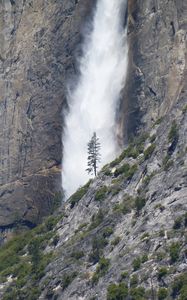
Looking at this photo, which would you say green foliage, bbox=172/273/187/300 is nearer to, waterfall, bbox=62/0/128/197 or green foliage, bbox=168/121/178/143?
green foliage, bbox=168/121/178/143

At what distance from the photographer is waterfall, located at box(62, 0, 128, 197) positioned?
5497 inches

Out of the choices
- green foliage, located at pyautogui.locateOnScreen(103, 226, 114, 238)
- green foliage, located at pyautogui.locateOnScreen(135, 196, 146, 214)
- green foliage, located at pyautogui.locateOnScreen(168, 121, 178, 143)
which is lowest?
green foliage, located at pyautogui.locateOnScreen(103, 226, 114, 238)

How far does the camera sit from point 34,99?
147m

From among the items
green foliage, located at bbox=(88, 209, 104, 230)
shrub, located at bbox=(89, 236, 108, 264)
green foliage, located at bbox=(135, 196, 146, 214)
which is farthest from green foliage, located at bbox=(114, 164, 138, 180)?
shrub, located at bbox=(89, 236, 108, 264)

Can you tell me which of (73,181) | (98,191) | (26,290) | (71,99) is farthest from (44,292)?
(71,99)

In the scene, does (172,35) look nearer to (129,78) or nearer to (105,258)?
(129,78)

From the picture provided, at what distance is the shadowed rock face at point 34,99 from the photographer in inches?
5551

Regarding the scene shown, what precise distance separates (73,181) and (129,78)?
16.2 m

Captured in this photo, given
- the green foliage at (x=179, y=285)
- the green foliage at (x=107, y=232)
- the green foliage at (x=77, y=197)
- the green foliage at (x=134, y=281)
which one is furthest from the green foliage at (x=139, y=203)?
the green foliage at (x=179, y=285)

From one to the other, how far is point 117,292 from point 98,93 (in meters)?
63.8

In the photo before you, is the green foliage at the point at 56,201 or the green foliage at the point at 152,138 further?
the green foliage at the point at 56,201

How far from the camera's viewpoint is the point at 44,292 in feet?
324

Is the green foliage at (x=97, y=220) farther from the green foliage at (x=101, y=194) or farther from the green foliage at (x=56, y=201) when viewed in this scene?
the green foliage at (x=56, y=201)

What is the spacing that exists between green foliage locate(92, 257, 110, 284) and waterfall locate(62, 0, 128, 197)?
138 feet
